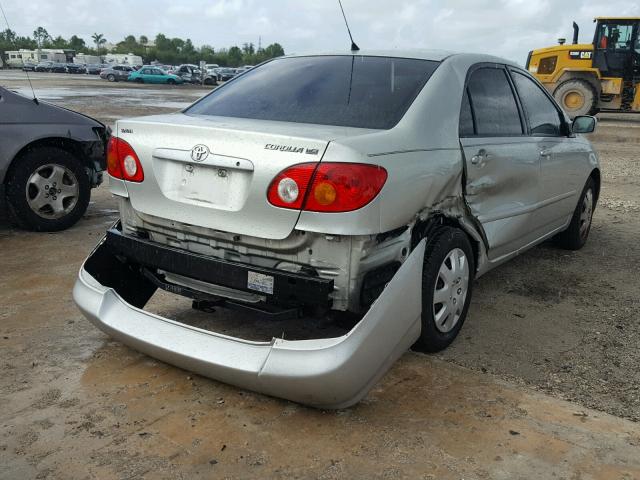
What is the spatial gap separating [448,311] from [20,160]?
156 inches

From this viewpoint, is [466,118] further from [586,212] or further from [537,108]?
[586,212]

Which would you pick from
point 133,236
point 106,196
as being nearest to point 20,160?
point 106,196

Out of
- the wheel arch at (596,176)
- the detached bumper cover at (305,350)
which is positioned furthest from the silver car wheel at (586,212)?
the detached bumper cover at (305,350)

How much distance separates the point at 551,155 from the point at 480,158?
1.30 metres

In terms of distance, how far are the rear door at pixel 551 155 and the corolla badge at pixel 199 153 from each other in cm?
249

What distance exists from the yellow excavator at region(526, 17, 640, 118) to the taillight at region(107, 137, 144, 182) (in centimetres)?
1775

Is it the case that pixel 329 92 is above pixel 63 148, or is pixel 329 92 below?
above

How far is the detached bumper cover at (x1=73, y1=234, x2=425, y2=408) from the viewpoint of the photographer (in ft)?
8.39

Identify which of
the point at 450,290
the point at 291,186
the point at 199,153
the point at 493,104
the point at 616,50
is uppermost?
the point at 616,50

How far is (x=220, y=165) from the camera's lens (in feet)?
9.07

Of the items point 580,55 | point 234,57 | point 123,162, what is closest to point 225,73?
point 580,55

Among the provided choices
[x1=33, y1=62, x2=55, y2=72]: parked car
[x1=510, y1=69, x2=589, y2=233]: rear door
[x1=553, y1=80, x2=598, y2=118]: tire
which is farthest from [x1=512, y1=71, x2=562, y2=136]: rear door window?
[x1=33, y1=62, x2=55, y2=72]: parked car

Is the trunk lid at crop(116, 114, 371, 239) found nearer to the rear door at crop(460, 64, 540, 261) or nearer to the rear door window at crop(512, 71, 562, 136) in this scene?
the rear door at crop(460, 64, 540, 261)

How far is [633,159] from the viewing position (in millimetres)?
12297
